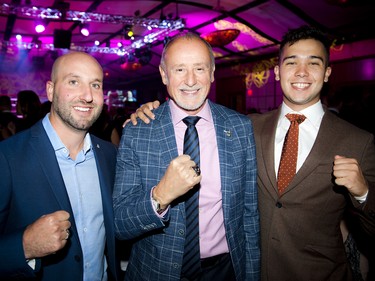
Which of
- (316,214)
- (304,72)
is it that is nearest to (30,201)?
(316,214)

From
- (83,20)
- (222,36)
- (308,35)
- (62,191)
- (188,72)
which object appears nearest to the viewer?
(62,191)

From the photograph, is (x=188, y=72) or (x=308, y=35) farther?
(x=308, y=35)

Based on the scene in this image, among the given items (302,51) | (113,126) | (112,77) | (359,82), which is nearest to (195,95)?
(302,51)

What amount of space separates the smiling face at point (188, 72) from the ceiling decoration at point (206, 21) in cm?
400

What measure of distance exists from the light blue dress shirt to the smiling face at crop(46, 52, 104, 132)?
0.11 metres

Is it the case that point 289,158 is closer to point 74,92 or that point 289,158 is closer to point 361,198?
point 361,198

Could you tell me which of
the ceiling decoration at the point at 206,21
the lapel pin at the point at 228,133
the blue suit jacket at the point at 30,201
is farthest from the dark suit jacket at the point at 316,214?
the ceiling decoration at the point at 206,21

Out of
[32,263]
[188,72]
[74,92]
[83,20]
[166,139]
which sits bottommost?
[32,263]

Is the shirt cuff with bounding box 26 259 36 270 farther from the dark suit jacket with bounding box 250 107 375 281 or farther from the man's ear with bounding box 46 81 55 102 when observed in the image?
the dark suit jacket with bounding box 250 107 375 281

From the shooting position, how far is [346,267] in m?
1.71

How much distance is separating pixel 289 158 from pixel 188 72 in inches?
32.2

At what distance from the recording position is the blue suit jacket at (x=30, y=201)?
1.31 meters

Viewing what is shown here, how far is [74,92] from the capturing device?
169 centimetres

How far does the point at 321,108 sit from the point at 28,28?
34.3 ft
